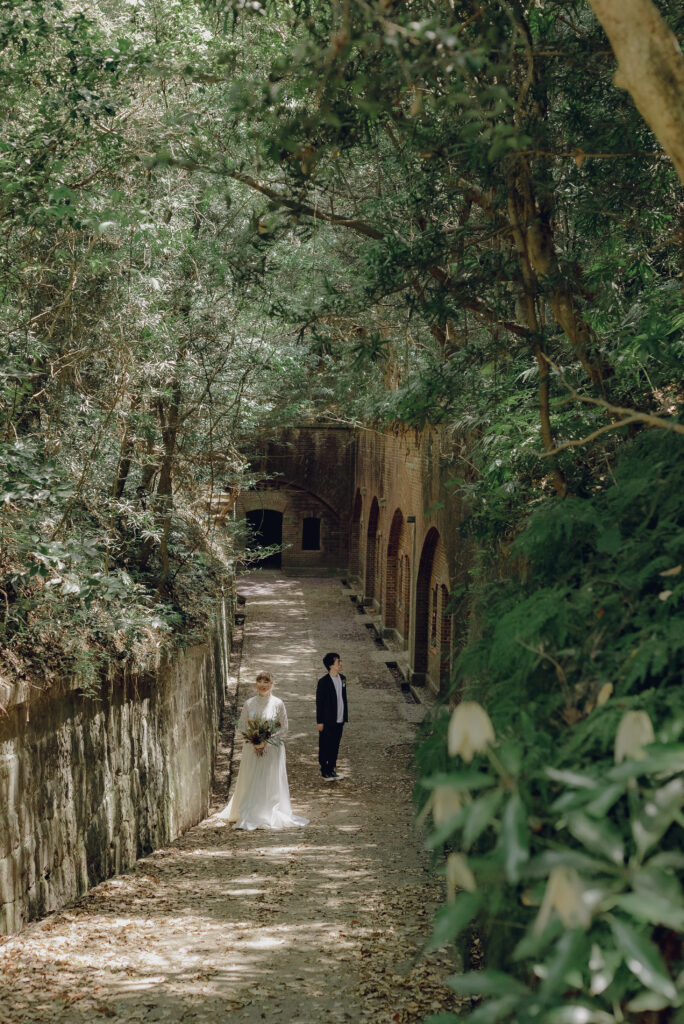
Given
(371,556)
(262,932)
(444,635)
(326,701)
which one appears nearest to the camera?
(262,932)

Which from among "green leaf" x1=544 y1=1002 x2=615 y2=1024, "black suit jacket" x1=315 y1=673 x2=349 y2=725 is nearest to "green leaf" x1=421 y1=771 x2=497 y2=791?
"green leaf" x1=544 y1=1002 x2=615 y2=1024

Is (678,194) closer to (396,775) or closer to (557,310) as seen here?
(557,310)

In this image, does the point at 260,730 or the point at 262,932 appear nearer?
the point at 262,932

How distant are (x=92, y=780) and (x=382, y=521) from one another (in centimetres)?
1570

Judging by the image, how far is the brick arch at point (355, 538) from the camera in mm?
29641

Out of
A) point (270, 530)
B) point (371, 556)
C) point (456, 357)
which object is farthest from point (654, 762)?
point (270, 530)

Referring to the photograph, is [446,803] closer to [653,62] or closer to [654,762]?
[654,762]

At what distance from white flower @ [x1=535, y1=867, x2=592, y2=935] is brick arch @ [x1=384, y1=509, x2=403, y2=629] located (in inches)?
785

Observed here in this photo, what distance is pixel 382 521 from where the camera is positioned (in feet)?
78.6

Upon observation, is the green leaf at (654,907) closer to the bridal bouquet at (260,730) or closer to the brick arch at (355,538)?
the bridal bouquet at (260,730)

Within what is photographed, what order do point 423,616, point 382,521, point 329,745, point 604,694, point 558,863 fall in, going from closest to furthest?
point 558,863 < point 604,694 < point 329,745 < point 423,616 < point 382,521

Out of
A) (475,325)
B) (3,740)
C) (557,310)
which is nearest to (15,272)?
(3,740)

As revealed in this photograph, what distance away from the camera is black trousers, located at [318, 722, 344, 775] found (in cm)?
1231

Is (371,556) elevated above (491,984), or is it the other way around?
(371,556)
